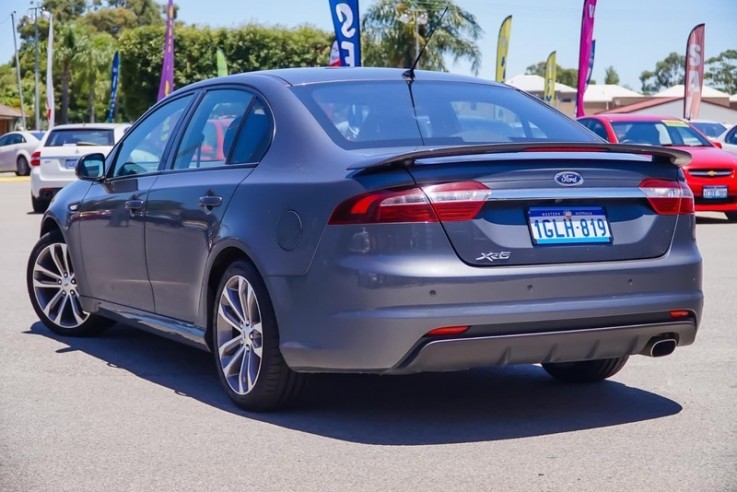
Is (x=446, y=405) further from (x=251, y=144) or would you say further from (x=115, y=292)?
(x=115, y=292)

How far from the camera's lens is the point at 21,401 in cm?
592


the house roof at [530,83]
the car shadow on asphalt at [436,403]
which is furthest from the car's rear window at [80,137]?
the house roof at [530,83]

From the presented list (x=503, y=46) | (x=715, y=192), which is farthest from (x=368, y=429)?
(x=503, y=46)

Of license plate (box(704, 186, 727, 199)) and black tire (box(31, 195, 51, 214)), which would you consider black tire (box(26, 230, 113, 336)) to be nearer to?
license plate (box(704, 186, 727, 199))

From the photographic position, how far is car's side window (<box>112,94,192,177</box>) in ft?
22.2

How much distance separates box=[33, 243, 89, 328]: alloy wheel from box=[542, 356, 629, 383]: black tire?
3132 mm

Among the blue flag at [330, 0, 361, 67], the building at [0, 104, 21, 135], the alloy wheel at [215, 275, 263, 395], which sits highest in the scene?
the blue flag at [330, 0, 361, 67]

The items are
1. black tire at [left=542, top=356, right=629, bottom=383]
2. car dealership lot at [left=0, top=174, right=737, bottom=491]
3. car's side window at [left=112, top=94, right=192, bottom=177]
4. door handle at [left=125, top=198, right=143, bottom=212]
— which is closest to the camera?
car dealership lot at [left=0, top=174, right=737, bottom=491]

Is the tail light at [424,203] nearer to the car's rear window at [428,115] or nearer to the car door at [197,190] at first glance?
the car's rear window at [428,115]

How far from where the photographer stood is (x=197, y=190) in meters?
6.02

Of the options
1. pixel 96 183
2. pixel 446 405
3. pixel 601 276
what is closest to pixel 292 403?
pixel 446 405

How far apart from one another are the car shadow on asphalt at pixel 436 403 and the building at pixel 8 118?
8675cm

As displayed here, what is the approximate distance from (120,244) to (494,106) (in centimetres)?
226

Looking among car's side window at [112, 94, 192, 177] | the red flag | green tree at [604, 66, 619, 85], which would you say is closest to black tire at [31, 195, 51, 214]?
car's side window at [112, 94, 192, 177]
